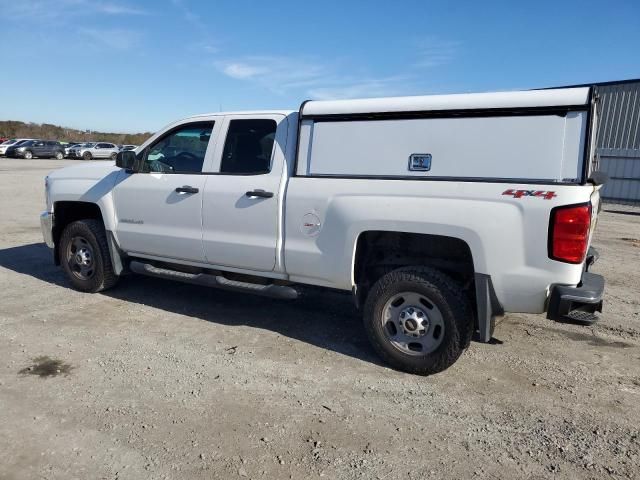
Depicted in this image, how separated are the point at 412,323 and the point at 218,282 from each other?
1955 millimetres

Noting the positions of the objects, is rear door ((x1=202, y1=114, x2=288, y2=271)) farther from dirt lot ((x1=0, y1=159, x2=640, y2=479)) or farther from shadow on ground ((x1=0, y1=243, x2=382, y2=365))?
dirt lot ((x1=0, y1=159, x2=640, y2=479))

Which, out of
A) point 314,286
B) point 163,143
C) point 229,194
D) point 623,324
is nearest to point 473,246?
point 314,286

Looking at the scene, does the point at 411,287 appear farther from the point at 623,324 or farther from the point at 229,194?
the point at 623,324

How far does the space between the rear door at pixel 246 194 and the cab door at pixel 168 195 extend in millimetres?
142

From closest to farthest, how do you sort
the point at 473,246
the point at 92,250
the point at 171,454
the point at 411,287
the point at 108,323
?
→ the point at 171,454 < the point at 473,246 < the point at 411,287 < the point at 108,323 < the point at 92,250

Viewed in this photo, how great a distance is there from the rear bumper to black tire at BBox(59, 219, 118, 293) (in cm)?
461

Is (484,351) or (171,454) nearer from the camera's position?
(171,454)

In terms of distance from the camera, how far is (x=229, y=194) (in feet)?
14.8

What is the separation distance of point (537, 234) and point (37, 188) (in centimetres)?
1868

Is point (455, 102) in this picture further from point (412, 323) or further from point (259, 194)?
point (259, 194)

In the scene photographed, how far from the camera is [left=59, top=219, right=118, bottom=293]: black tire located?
216 inches

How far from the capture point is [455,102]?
11.5ft

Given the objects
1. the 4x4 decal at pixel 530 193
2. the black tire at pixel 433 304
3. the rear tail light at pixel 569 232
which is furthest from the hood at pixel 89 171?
the rear tail light at pixel 569 232

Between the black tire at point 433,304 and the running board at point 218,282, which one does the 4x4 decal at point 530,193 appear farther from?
the running board at point 218,282
